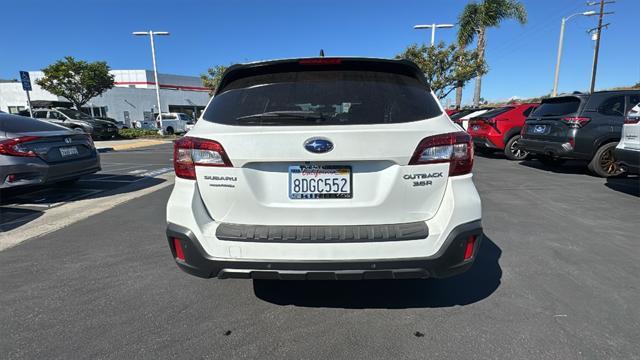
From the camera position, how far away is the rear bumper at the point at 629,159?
16.3ft

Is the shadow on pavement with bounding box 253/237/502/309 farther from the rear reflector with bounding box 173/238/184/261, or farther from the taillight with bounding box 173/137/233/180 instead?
the taillight with bounding box 173/137/233/180

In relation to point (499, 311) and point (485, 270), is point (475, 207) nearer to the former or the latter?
point (499, 311)

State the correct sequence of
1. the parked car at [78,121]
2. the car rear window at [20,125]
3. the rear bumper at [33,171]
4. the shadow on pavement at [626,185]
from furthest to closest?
1. the parked car at [78,121]
2. the shadow on pavement at [626,185]
3. the car rear window at [20,125]
4. the rear bumper at [33,171]

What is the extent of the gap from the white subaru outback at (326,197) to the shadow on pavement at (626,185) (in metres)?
5.67

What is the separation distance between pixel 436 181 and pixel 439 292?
44.4 inches

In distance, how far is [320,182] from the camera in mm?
1948

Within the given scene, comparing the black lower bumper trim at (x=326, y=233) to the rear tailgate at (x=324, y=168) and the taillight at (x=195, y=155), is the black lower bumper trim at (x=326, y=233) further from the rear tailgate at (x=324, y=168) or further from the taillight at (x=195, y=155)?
the taillight at (x=195, y=155)

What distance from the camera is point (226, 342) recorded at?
2096 millimetres

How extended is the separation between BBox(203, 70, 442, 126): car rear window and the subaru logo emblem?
145 mm

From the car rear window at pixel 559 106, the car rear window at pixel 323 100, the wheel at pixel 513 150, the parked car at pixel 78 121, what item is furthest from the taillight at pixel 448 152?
the parked car at pixel 78 121

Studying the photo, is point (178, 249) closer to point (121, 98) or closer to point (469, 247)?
point (469, 247)

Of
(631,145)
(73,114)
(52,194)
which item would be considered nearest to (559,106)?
(631,145)

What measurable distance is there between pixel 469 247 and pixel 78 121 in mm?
22541

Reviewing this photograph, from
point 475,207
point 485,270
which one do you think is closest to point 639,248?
point 485,270
